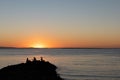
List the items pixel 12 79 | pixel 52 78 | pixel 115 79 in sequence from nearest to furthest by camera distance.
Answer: pixel 12 79 → pixel 52 78 → pixel 115 79

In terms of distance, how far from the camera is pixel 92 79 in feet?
125

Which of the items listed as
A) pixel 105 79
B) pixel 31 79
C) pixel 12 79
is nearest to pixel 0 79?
pixel 12 79

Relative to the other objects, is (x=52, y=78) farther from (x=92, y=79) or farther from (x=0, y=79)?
(x=92, y=79)

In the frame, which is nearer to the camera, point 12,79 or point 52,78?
point 12,79

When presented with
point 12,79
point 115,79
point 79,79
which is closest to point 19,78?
point 12,79

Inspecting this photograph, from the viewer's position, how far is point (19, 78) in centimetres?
2767

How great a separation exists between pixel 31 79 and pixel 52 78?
3.03m

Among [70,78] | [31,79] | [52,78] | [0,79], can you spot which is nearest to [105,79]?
[70,78]

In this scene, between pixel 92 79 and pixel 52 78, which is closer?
pixel 52 78

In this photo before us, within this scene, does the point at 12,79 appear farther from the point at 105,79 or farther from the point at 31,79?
the point at 105,79

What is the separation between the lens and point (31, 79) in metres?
27.8

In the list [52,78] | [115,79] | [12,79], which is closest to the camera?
[12,79]

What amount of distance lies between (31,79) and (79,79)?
11922mm

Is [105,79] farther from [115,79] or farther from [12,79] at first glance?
[12,79]
